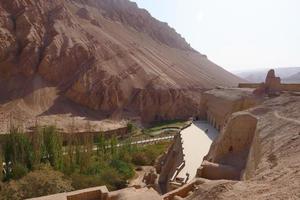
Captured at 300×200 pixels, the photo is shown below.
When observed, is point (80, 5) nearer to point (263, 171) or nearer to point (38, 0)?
point (38, 0)

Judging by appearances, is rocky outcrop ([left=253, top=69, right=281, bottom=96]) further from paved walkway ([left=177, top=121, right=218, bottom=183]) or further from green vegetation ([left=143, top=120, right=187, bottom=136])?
green vegetation ([left=143, top=120, right=187, bottom=136])

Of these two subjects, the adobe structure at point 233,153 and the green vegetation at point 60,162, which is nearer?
the adobe structure at point 233,153

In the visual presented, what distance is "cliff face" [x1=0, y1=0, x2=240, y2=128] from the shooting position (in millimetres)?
42031

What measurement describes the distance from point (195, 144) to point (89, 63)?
28.9 meters

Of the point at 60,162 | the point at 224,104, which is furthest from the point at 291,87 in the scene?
the point at 60,162

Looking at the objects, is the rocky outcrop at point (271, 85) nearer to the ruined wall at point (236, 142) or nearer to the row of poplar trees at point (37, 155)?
the ruined wall at point (236, 142)

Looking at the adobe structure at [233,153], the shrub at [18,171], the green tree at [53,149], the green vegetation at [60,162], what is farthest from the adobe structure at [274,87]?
the shrub at [18,171]

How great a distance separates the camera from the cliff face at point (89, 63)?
1655 inches

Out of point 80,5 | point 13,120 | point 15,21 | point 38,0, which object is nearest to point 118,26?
point 80,5

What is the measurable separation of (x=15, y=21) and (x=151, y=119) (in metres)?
22.7

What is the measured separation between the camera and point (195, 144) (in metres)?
20.4

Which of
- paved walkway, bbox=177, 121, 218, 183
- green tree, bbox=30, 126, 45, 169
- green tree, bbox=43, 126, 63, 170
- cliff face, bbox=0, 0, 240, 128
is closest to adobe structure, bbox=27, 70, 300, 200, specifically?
paved walkway, bbox=177, 121, 218, 183

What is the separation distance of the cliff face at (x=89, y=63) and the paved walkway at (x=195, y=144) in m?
17.5

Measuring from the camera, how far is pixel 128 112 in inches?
1724
